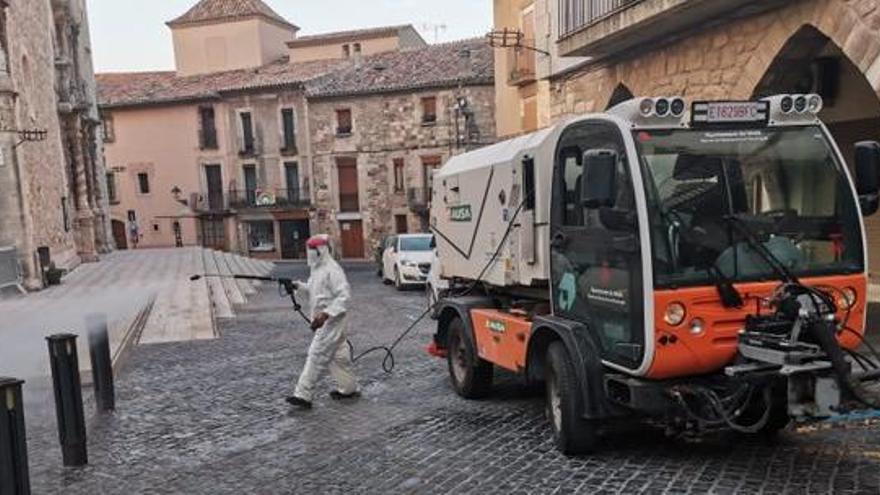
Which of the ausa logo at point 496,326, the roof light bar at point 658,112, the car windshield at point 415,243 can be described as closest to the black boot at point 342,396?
the ausa logo at point 496,326

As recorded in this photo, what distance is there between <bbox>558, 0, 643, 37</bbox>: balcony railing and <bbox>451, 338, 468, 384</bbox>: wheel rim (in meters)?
6.05

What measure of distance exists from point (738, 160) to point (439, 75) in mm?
36440

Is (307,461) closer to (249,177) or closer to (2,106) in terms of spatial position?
(2,106)

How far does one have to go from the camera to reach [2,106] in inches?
717

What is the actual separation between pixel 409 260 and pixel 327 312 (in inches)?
490

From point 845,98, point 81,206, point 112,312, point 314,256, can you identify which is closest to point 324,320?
point 314,256

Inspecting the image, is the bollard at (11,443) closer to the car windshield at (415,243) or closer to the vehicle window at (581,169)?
the vehicle window at (581,169)

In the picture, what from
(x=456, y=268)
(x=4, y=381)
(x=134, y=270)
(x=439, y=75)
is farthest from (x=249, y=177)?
(x=4, y=381)

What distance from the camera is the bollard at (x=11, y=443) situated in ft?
15.5

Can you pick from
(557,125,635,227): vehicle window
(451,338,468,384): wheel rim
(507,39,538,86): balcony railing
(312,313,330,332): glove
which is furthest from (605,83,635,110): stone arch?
(557,125,635,227): vehicle window

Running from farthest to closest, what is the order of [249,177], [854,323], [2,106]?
1. [249,177]
2. [2,106]
3. [854,323]

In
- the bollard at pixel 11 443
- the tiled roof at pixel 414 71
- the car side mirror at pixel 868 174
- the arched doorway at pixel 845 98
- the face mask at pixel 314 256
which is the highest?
the tiled roof at pixel 414 71

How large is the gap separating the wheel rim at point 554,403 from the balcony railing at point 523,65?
42.8 feet

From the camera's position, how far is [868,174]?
5344mm
